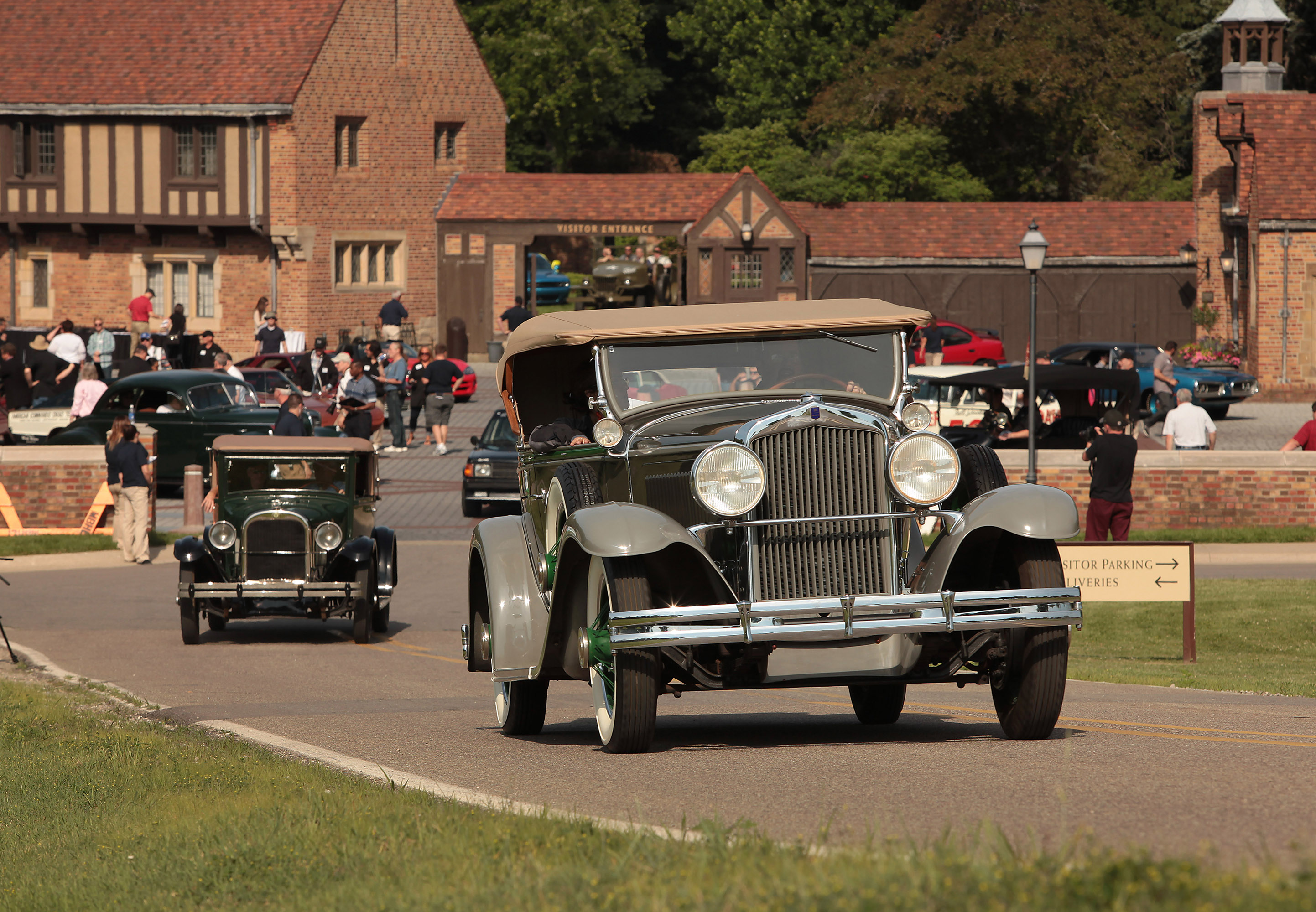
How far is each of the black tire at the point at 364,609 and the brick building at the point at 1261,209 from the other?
29.7 meters

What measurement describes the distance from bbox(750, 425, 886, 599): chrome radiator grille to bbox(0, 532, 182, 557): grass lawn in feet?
54.1

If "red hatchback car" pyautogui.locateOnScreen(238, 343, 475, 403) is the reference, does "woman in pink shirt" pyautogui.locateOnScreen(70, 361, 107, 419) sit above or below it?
below

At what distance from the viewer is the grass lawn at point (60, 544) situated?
877 inches

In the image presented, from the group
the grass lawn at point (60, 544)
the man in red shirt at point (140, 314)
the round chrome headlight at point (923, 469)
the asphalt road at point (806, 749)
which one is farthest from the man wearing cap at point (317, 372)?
the round chrome headlight at point (923, 469)

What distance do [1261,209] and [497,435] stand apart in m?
22.7

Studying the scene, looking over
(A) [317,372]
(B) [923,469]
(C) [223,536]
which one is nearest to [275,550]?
(C) [223,536]

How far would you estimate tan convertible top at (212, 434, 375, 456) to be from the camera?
1688 cm

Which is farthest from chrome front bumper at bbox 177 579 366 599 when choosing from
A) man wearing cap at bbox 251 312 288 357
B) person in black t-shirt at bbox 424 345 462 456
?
man wearing cap at bbox 251 312 288 357

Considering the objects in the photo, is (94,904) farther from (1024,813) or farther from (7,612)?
(7,612)

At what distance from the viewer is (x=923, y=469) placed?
8.03 meters

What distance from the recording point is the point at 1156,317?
46.7 metres

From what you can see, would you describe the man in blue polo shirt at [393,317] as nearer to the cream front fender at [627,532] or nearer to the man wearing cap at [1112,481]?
the man wearing cap at [1112,481]

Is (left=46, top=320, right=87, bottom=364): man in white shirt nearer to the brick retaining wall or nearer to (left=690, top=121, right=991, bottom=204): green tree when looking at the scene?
the brick retaining wall

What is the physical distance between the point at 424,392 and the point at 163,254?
57.7ft
